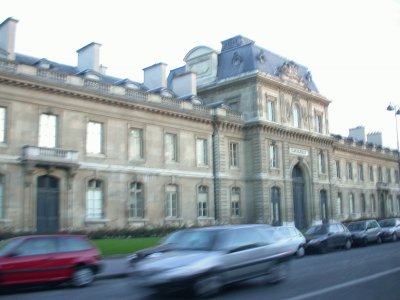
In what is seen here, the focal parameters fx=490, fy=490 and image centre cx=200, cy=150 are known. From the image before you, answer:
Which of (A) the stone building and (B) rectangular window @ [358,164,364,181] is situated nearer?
(A) the stone building

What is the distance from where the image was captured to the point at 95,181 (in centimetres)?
3108

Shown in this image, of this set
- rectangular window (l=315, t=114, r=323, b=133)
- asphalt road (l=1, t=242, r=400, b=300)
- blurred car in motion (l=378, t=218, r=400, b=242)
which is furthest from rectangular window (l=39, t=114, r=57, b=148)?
rectangular window (l=315, t=114, r=323, b=133)

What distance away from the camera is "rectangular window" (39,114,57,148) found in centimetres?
2867

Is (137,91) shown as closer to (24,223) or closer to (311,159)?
(24,223)

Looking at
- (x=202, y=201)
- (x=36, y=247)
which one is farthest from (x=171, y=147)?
(x=36, y=247)

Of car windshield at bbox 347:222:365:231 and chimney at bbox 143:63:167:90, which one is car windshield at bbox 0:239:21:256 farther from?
chimney at bbox 143:63:167:90

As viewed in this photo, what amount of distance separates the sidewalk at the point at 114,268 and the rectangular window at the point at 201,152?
17.2 m

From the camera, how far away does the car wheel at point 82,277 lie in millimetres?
14570

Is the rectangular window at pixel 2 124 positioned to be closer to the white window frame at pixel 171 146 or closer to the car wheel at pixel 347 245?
the white window frame at pixel 171 146

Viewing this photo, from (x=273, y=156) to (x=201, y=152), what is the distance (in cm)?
772

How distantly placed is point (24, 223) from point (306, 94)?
3044 cm

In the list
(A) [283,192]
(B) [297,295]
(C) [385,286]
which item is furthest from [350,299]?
(A) [283,192]

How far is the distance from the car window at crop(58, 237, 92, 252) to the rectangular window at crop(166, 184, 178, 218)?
66.3 ft

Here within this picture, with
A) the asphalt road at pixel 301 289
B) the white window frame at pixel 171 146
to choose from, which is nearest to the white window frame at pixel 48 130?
the white window frame at pixel 171 146
